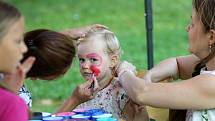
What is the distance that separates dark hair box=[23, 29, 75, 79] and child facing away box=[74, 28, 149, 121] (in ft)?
1.93

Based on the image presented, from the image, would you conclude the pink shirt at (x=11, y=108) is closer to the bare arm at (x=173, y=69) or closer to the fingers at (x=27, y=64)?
the fingers at (x=27, y=64)

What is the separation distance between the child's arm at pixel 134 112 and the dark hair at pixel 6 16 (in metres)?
1.31

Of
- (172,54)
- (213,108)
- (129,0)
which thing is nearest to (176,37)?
(172,54)

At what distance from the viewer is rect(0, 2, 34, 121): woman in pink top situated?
2.71 m

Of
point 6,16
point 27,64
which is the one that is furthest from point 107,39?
point 6,16

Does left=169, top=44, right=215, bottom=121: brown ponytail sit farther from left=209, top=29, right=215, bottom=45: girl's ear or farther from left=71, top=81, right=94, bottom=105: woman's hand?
left=71, top=81, right=94, bottom=105: woman's hand

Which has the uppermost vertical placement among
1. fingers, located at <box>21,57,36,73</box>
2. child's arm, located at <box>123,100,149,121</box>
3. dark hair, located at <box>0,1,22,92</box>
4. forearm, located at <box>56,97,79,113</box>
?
dark hair, located at <box>0,1,22,92</box>

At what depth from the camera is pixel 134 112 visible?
396 cm

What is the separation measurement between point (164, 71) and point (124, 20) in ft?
33.9

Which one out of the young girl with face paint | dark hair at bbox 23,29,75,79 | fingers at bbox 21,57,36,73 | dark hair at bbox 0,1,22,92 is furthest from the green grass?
dark hair at bbox 0,1,22,92

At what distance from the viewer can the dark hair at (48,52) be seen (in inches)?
127

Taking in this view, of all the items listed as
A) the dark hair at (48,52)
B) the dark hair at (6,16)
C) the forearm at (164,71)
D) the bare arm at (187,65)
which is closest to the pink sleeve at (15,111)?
the dark hair at (6,16)

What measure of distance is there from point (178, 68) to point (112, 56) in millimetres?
443

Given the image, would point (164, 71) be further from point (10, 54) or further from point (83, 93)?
point (10, 54)
